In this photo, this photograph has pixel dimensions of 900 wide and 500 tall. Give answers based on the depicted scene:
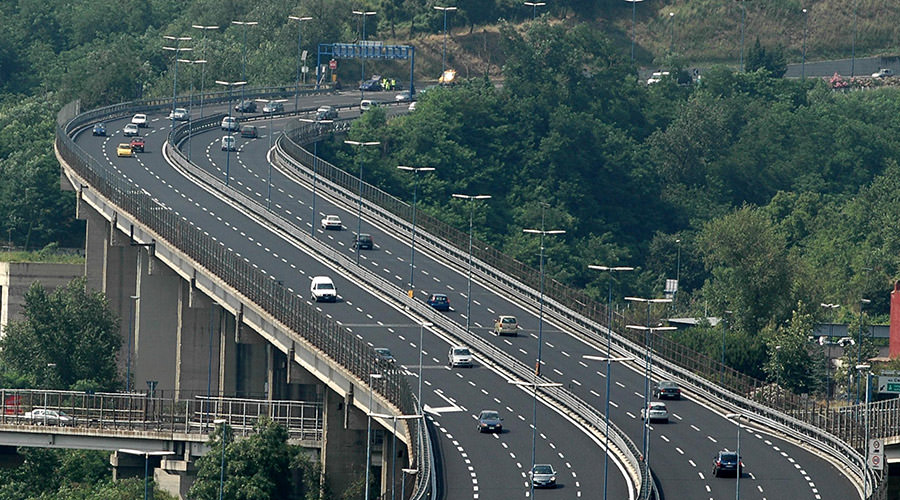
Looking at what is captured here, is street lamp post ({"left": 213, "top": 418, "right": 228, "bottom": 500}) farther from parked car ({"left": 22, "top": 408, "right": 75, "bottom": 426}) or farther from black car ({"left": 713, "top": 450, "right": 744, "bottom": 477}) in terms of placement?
black car ({"left": 713, "top": 450, "right": 744, "bottom": 477})

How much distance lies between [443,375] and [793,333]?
35.6 meters

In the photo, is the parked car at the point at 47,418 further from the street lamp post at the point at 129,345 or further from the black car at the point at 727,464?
the black car at the point at 727,464

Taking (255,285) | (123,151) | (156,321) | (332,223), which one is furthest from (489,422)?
(123,151)

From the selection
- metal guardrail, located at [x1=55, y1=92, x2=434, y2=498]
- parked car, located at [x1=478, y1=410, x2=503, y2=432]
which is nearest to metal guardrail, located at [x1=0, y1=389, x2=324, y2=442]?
metal guardrail, located at [x1=55, y1=92, x2=434, y2=498]

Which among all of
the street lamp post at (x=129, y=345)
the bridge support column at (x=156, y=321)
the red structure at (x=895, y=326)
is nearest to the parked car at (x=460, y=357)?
the street lamp post at (x=129, y=345)

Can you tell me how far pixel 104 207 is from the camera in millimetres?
172750

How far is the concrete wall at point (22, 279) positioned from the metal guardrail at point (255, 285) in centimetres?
970

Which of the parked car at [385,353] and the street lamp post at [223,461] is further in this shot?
the parked car at [385,353]

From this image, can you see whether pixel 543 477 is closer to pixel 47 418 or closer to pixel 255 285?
pixel 47 418

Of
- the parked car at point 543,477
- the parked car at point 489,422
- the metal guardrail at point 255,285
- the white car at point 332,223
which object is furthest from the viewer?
the white car at point 332,223

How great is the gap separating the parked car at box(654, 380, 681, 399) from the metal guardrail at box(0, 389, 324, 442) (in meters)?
20.6

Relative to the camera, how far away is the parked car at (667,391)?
431 feet

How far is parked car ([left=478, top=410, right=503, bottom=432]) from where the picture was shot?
119625 millimetres

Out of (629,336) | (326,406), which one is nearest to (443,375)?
(326,406)
